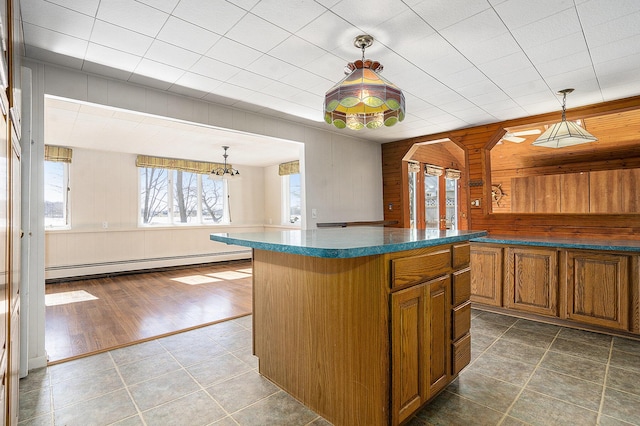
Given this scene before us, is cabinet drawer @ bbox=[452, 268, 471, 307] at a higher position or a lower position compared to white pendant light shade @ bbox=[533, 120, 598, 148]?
lower

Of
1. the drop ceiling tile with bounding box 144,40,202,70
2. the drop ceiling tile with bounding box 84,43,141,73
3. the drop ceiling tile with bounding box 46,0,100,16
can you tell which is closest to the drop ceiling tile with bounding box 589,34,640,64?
the drop ceiling tile with bounding box 144,40,202,70

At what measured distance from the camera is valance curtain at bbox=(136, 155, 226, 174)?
636 centimetres

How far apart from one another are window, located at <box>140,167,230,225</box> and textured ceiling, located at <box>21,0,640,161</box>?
12.3 feet

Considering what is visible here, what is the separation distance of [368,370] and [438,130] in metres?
4.34

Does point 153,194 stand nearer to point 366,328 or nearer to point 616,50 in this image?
point 366,328

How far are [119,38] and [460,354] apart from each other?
314cm

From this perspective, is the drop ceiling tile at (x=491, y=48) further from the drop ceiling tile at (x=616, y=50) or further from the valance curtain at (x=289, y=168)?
the valance curtain at (x=289, y=168)

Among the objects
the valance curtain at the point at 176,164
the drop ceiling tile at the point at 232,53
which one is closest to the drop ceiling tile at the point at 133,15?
the drop ceiling tile at the point at 232,53

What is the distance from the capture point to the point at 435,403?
1929 mm

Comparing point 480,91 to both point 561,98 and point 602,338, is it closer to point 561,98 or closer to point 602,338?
point 561,98

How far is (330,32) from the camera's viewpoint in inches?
89.4

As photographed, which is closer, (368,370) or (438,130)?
(368,370)

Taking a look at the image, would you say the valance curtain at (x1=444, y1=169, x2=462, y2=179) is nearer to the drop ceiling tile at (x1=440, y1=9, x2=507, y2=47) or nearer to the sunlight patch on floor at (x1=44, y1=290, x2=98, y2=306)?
the drop ceiling tile at (x1=440, y1=9, x2=507, y2=47)

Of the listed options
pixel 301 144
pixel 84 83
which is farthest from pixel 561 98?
pixel 84 83
